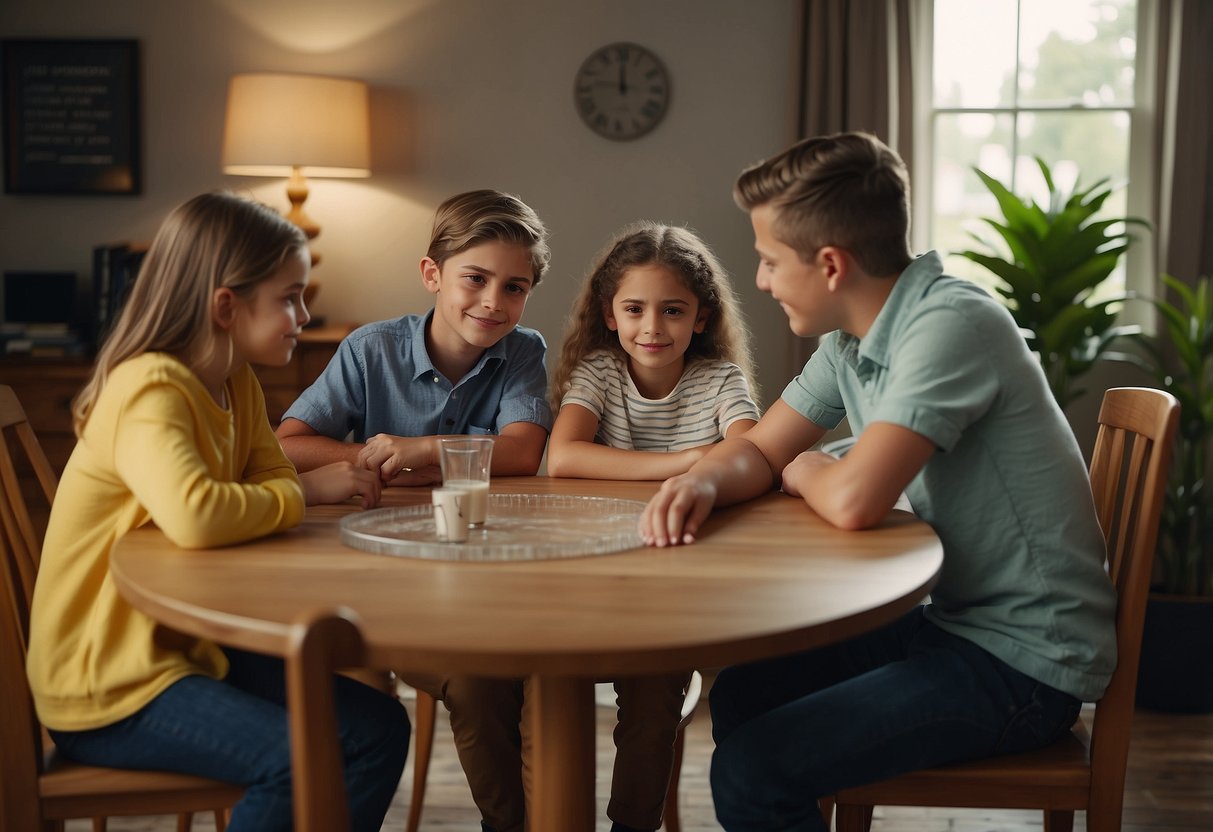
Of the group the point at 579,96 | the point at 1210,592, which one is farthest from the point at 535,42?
the point at 1210,592

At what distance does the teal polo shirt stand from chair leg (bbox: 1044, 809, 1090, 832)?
22cm

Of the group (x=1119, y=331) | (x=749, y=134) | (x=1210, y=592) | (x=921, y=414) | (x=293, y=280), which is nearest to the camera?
(x=921, y=414)

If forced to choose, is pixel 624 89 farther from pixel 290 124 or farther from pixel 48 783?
pixel 48 783

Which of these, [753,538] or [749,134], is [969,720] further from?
[749,134]

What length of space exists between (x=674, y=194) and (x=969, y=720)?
303 cm

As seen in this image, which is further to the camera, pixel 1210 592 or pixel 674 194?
pixel 674 194

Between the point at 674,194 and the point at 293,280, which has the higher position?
the point at 674,194

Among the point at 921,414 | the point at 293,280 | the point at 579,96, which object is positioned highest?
the point at 579,96

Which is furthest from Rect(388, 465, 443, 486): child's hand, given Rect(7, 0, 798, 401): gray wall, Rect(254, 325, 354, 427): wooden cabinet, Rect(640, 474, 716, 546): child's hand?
Rect(7, 0, 798, 401): gray wall

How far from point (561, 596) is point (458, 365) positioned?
1120 mm

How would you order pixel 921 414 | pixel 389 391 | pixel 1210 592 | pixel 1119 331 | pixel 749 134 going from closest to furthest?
pixel 921 414, pixel 389 391, pixel 1210 592, pixel 1119 331, pixel 749 134

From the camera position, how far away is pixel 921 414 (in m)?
1.38

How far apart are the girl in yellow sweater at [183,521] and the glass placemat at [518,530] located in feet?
0.43

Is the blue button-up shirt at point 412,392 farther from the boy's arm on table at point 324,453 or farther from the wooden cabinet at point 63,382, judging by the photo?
the wooden cabinet at point 63,382
